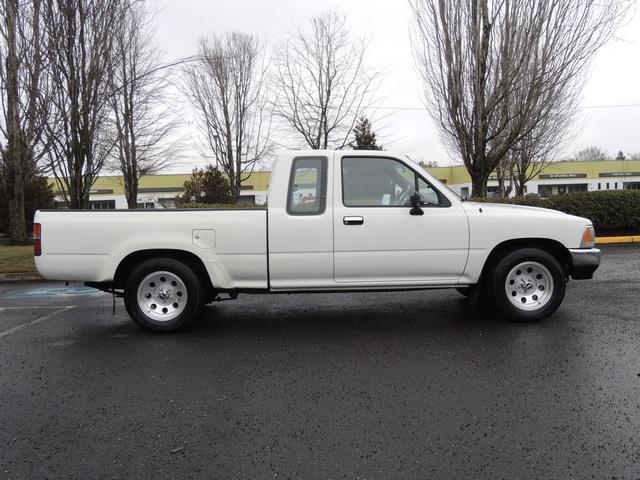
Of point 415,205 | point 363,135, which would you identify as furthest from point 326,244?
point 363,135

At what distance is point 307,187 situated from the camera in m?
5.47

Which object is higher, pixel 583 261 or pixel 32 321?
pixel 583 261

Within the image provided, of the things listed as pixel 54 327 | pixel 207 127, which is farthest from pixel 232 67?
pixel 54 327

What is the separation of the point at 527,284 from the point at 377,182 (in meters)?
2.03

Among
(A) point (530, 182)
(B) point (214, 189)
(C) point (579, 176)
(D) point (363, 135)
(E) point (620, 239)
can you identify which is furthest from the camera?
(C) point (579, 176)

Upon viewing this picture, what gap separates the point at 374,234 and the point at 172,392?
8.55ft

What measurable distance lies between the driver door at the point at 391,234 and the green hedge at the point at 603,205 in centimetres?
994

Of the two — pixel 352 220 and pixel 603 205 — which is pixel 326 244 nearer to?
pixel 352 220

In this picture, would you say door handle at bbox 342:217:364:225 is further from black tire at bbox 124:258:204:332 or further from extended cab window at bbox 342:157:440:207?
black tire at bbox 124:258:204:332

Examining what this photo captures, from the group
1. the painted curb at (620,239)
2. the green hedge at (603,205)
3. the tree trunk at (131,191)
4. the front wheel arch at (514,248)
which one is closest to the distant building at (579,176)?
the tree trunk at (131,191)

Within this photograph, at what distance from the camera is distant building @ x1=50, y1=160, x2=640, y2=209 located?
170 feet

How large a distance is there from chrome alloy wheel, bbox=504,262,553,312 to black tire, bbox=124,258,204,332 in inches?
135

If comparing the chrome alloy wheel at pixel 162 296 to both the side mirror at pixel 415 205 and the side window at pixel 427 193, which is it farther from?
the side window at pixel 427 193

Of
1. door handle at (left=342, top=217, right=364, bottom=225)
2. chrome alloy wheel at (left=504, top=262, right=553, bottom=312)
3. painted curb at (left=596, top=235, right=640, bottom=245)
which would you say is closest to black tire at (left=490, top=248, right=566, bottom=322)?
chrome alloy wheel at (left=504, top=262, right=553, bottom=312)
